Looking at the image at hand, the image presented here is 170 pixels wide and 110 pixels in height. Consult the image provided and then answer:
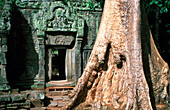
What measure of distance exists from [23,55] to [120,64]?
329 cm

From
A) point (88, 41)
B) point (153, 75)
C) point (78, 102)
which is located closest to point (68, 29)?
point (88, 41)

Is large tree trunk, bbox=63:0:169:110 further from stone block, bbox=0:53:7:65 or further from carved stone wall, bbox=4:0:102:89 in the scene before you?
stone block, bbox=0:53:7:65

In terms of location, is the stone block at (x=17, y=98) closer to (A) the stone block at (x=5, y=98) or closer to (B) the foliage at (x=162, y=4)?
(A) the stone block at (x=5, y=98)

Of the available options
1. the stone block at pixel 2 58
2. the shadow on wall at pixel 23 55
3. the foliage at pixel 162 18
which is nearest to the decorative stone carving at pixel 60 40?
the shadow on wall at pixel 23 55

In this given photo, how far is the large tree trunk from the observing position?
13.0 ft

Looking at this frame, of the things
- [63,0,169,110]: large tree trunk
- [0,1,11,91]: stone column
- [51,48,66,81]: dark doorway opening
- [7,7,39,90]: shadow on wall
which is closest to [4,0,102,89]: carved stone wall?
[7,7,39,90]: shadow on wall

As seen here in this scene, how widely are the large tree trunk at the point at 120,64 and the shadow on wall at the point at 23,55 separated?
2.14m

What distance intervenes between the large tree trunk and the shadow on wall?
2144 mm

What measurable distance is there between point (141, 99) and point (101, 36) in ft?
5.69

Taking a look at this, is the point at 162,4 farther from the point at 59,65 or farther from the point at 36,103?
the point at 59,65

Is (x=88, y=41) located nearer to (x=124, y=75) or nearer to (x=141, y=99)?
(x=124, y=75)

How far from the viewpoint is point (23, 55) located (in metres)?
5.86

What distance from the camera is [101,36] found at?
14.5 ft

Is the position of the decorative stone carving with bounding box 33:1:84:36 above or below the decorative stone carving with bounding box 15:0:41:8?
below
